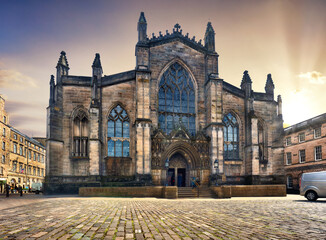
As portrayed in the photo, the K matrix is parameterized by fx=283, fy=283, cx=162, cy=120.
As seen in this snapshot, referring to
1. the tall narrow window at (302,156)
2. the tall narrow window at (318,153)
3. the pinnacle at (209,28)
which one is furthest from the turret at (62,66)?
the tall narrow window at (302,156)

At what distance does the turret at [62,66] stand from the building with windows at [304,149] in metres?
29.9

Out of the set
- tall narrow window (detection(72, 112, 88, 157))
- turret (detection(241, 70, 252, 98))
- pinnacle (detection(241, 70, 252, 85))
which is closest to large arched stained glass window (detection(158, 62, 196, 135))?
turret (detection(241, 70, 252, 98))

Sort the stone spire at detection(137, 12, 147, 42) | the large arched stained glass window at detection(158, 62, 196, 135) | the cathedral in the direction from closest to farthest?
the cathedral → the stone spire at detection(137, 12, 147, 42) → the large arched stained glass window at detection(158, 62, 196, 135)

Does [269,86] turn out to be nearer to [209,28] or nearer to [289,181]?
[209,28]

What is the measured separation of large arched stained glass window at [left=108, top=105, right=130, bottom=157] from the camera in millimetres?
26422

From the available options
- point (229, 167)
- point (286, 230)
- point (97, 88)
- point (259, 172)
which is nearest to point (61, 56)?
point (97, 88)

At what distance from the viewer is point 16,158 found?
5356 cm

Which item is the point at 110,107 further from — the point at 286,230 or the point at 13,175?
the point at 13,175

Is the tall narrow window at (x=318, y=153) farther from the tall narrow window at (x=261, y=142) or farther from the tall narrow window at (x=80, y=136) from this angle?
the tall narrow window at (x=80, y=136)

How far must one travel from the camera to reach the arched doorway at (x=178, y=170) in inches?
1098

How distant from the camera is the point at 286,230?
22.6ft

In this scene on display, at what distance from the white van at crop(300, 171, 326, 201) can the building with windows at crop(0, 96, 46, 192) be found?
125 feet

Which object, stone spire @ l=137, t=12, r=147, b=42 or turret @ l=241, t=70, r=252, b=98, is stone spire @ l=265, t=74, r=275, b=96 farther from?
stone spire @ l=137, t=12, r=147, b=42

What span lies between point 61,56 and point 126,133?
9.76 meters
